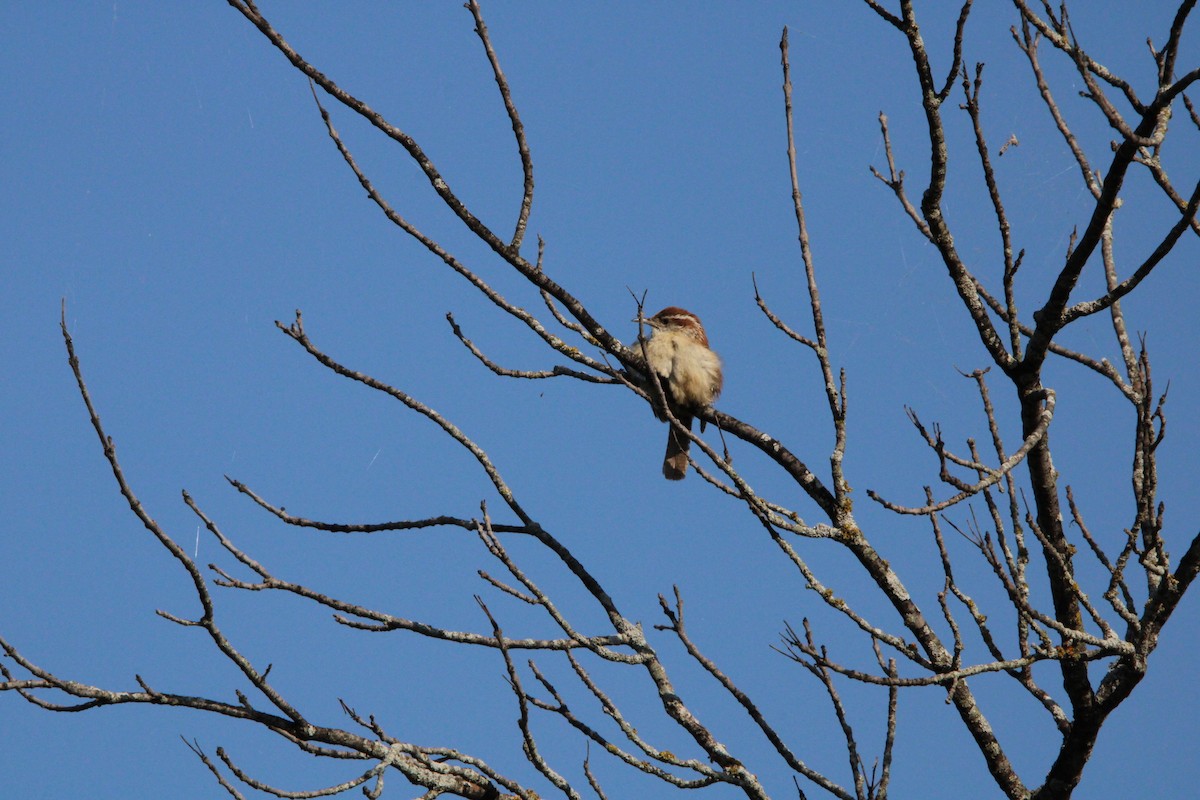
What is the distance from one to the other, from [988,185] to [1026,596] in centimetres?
127

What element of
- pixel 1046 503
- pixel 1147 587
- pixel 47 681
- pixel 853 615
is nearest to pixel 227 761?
pixel 47 681

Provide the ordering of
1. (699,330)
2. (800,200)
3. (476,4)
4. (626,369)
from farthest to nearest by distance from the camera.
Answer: (699,330), (626,369), (800,200), (476,4)

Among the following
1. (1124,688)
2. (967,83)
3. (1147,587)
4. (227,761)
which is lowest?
(227,761)

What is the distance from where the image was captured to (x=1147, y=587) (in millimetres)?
3695

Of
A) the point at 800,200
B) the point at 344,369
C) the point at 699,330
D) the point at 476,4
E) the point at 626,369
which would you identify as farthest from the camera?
the point at 699,330

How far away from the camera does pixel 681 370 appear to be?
19.1ft


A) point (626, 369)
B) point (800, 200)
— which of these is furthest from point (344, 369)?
point (800, 200)

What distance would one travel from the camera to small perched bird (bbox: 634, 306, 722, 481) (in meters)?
5.80

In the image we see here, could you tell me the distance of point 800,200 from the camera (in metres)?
3.58

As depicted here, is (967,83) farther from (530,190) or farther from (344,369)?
(344,369)

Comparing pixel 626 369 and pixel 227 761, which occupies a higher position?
pixel 626 369

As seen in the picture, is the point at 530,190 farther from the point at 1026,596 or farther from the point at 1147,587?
the point at 1147,587

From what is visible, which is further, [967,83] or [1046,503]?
[1046,503]

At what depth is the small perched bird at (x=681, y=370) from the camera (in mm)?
5805
